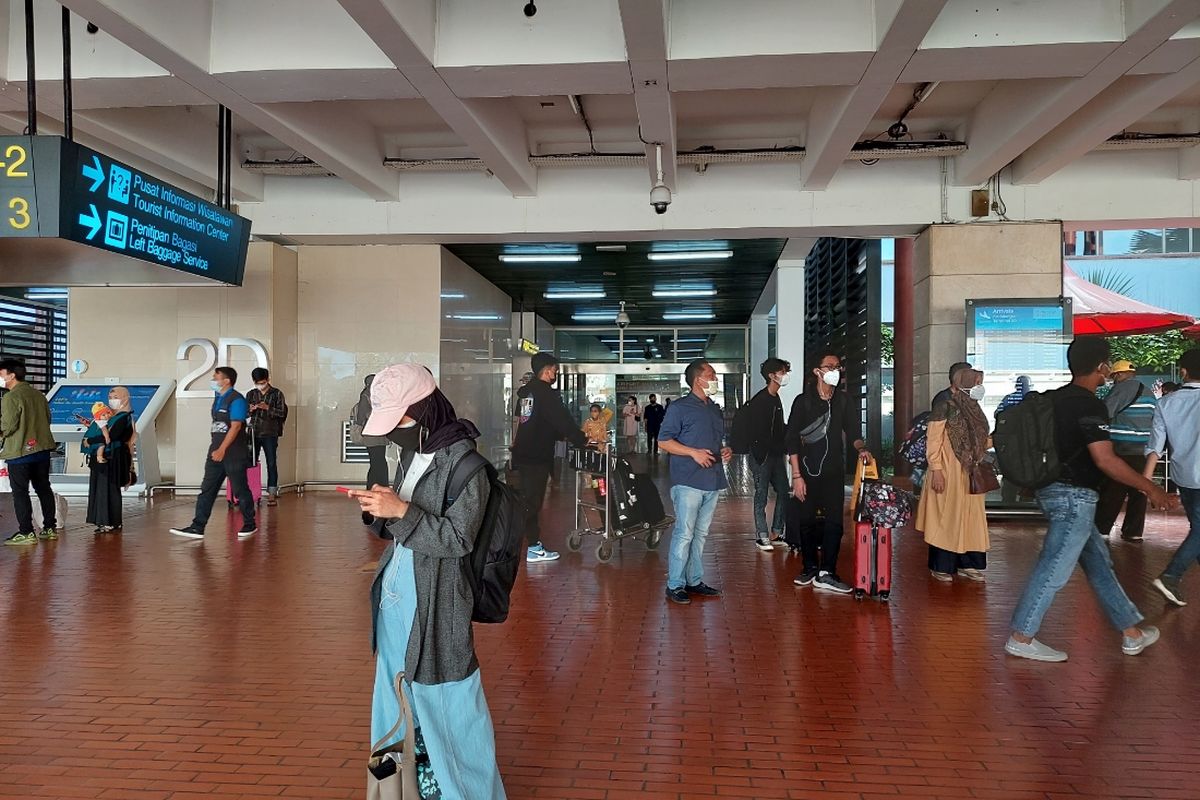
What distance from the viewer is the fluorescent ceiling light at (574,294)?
17.8m

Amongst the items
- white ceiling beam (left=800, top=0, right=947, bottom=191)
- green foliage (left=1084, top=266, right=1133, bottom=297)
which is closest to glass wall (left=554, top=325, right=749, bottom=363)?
green foliage (left=1084, top=266, right=1133, bottom=297)

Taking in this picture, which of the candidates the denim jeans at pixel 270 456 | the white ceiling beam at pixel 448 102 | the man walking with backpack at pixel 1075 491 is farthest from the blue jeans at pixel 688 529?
the denim jeans at pixel 270 456

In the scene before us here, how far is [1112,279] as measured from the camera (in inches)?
812

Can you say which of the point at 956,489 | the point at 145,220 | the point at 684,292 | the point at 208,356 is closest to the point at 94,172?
the point at 145,220

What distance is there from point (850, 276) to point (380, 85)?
9.81m

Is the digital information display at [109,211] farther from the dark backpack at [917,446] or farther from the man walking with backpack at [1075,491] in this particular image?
the dark backpack at [917,446]

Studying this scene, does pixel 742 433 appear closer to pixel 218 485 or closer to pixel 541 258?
A: pixel 218 485

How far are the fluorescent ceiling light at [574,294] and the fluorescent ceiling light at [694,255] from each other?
4.13m

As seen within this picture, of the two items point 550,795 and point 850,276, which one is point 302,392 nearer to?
point 850,276

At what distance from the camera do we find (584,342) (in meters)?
27.4

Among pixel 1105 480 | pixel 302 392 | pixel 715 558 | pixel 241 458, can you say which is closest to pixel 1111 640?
pixel 1105 480

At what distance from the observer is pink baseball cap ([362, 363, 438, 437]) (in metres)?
2.38

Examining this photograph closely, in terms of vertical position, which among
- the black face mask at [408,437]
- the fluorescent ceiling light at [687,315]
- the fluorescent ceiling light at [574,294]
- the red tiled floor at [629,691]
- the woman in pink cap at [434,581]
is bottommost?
the red tiled floor at [629,691]

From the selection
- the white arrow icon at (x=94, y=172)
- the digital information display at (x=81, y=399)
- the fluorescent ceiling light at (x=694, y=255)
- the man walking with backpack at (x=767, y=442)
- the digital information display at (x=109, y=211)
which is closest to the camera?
the digital information display at (x=109, y=211)
